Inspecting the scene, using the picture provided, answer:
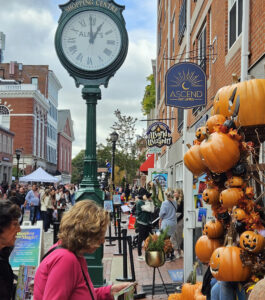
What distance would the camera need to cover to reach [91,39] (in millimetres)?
6352

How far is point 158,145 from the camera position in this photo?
53.9 feet

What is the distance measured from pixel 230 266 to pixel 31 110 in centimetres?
5863

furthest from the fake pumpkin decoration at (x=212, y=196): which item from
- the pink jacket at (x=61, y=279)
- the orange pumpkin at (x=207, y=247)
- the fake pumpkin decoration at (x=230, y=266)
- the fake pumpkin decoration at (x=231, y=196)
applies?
the pink jacket at (x=61, y=279)

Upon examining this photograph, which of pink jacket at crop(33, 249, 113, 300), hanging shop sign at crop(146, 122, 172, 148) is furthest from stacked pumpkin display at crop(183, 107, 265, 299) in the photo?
hanging shop sign at crop(146, 122, 172, 148)

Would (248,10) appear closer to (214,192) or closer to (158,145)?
(214,192)

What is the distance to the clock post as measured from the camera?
634 cm

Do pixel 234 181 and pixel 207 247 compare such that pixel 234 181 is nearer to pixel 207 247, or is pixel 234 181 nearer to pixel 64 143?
pixel 207 247

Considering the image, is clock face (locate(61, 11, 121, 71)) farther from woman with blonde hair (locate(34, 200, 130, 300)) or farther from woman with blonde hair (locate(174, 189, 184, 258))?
woman with blonde hair (locate(174, 189, 184, 258))

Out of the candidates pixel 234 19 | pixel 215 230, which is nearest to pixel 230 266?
pixel 215 230

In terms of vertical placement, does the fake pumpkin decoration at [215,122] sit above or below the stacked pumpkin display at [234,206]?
above

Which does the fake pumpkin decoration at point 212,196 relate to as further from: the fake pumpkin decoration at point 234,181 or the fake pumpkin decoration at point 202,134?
the fake pumpkin decoration at point 202,134

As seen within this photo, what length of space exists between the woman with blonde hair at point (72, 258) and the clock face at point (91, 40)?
13.4ft

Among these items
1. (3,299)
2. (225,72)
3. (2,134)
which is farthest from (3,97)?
(3,299)

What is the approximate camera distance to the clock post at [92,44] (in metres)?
6.34
